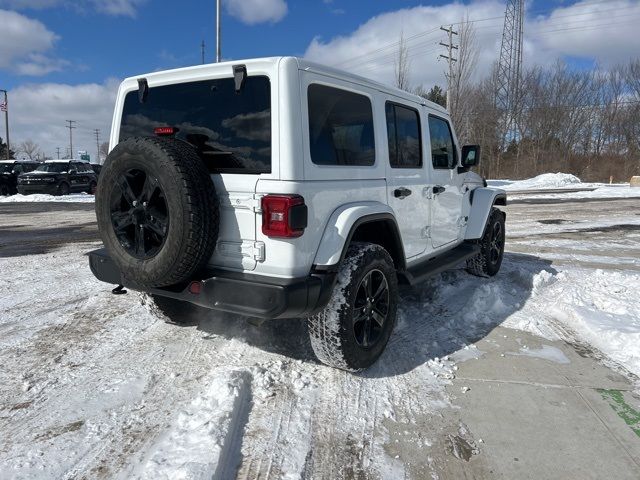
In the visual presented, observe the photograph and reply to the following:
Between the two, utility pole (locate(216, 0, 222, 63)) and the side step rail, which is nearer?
the side step rail

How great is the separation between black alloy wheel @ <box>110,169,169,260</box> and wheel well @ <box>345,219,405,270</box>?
4.82 feet

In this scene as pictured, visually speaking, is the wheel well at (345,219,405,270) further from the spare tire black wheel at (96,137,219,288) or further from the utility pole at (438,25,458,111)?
the utility pole at (438,25,458,111)

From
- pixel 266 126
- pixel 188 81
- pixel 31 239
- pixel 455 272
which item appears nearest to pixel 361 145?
pixel 266 126

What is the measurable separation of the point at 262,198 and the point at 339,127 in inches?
32.5

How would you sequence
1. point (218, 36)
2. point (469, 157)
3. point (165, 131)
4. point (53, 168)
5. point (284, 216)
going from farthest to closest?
point (53, 168), point (218, 36), point (469, 157), point (165, 131), point (284, 216)

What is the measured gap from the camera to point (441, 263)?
4613mm

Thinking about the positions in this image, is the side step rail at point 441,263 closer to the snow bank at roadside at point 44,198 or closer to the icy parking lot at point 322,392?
the icy parking lot at point 322,392

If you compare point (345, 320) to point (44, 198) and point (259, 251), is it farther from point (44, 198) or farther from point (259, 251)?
point (44, 198)

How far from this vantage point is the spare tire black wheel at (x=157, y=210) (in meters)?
2.81

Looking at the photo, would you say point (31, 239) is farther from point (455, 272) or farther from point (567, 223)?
point (567, 223)

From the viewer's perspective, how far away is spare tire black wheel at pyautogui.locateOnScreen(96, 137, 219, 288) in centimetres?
281

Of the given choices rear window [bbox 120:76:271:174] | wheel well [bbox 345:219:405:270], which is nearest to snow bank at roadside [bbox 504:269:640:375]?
wheel well [bbox 345:219:405:270]

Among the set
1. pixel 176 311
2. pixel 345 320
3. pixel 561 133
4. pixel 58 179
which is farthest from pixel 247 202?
pixel 561 133

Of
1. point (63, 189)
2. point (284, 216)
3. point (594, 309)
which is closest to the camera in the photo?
point (284, 216)
